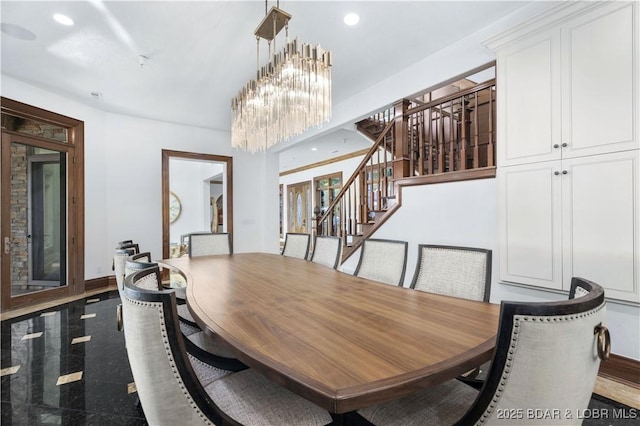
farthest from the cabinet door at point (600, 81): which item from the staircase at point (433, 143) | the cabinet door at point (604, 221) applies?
the staircase at point (433, 143)

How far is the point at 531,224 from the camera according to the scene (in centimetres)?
232

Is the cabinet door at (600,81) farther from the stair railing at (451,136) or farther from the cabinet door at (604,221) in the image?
the stair railing at (451,136)

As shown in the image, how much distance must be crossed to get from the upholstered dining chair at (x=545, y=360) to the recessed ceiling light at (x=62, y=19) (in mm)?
3732

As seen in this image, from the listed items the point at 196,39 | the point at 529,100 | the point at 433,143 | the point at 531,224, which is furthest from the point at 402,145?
the point at 196,39

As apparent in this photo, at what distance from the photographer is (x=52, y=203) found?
4.23 metres

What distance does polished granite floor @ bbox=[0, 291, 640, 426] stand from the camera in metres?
1.75

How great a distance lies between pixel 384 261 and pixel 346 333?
4.43ft

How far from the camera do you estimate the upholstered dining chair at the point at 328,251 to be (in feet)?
9.55

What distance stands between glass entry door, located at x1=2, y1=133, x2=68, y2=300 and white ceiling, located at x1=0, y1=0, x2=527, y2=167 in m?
0.92

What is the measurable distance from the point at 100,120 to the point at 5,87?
1243 millimetres

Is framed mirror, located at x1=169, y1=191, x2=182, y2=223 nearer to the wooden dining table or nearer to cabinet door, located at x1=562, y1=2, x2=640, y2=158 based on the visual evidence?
the wooden dining table

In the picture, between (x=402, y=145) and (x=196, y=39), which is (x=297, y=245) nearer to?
(x=402, y=145)

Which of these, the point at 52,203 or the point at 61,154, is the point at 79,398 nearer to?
the point at 52,203

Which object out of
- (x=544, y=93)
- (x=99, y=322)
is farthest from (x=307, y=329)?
(x=99, y=322)
